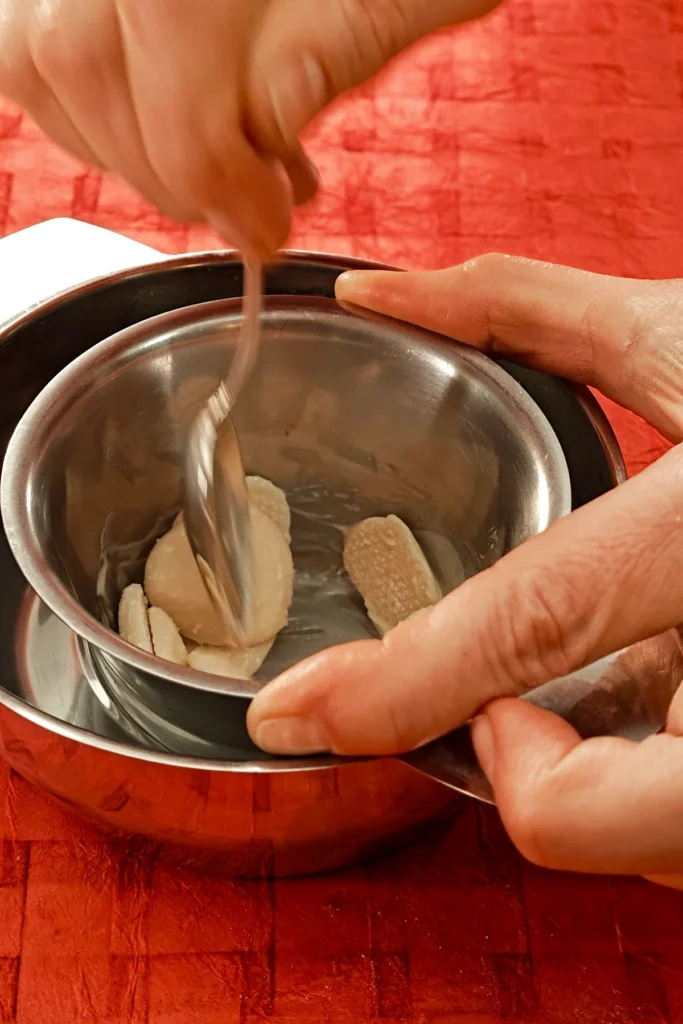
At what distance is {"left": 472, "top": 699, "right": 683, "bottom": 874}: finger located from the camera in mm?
260

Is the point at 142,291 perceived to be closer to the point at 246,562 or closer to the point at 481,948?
the point at 246,562

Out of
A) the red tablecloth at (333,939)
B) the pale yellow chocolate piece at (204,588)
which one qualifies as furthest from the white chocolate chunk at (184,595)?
the red tablecloth at (333,939)

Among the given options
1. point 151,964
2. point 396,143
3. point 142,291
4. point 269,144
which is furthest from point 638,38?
point 151,964

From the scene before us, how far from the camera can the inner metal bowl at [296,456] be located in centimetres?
37

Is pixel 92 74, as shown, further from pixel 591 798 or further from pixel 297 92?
pixel 591 798

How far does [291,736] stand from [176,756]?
4cm

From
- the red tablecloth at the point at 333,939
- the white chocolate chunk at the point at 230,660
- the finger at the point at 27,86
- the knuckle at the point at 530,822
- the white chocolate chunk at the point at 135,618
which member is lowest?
the red tablecloth at the point at 333,939

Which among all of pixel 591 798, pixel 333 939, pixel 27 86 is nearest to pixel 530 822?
pixel 591 798

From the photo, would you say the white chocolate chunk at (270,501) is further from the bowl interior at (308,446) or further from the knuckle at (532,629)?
the knuckle at (532,629)

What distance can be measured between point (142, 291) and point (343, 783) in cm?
26

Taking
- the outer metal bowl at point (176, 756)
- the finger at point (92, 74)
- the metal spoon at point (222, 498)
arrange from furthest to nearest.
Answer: the metal spoon at point (222, 498), the outer metal bowl at point (176, 756), the finger at point (92, 74)

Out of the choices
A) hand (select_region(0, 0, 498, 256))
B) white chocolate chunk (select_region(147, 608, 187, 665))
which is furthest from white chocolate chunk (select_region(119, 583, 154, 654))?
hand (select_region(0, 0, 498, 256))

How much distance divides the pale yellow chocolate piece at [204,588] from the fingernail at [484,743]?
0.56ft

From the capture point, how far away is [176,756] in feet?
0.99
